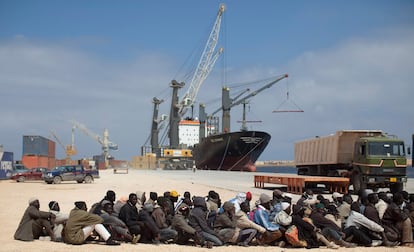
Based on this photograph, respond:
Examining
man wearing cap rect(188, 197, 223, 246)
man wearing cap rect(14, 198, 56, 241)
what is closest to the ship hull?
man wearing cap rect(188, 197, 223, 246)

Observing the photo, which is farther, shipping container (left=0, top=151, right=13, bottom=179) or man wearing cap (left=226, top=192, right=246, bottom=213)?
shipping container (left=0, top=151, right=13, bottom=179)

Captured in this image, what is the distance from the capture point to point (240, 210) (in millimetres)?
10719

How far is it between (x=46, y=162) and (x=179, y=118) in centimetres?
3171

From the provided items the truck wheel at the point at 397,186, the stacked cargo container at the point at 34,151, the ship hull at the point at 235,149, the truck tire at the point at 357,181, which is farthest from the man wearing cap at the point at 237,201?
the ship hull at the point at 235,149

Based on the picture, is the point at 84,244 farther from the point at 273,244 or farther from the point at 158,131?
the point at 158,131

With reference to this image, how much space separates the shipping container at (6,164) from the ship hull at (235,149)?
3726 cm

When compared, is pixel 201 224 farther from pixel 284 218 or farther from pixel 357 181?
pixel 357 181

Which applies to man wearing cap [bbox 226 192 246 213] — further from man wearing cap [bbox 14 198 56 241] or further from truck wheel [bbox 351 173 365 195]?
truck wheel [bbox 351 173 365 195]

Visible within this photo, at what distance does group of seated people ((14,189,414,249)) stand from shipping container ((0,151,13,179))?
3459cm

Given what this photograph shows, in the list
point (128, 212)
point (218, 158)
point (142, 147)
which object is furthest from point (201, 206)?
point (142, 147)

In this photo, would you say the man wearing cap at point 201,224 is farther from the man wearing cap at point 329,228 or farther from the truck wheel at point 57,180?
the truck wheel at point 57,180

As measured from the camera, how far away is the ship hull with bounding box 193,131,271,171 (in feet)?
251

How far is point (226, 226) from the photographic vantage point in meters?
10.6

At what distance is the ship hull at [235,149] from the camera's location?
7638 centimetres
